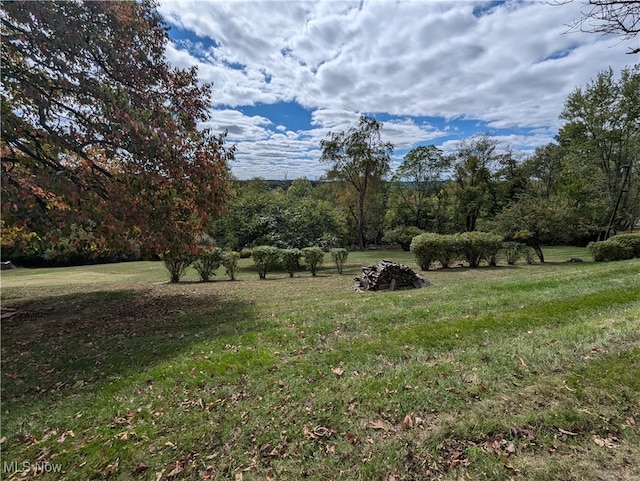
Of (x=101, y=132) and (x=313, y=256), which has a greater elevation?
Result: (x=101, y=132)

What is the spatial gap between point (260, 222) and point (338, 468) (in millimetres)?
14978

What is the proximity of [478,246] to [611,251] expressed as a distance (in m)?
5.09

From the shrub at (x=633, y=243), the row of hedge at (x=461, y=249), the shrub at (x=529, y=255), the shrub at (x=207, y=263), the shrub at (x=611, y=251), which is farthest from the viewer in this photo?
the shrub at (x=529, y=255)

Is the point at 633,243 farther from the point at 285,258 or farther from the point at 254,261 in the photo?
the point at 254,261

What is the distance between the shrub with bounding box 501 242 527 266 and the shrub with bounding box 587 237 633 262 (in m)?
2.51

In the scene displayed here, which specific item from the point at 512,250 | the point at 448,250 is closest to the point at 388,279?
the point at 448,250

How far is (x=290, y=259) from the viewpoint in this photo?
12.3m

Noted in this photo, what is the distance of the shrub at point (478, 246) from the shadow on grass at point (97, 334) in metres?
9.68

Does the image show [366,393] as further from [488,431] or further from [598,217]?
[598,217]

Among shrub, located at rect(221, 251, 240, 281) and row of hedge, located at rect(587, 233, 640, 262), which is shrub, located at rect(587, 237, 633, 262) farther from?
shrub, located at rect(221, 251, 240, 281)

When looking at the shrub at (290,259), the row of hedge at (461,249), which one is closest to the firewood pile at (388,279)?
the row of hedge at (461,249)

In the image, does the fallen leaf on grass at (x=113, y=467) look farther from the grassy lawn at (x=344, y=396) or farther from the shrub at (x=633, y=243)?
the shrub at (x=633, y=243)

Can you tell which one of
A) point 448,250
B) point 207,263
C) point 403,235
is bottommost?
point 207,263

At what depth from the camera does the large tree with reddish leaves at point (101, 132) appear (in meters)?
4.72
